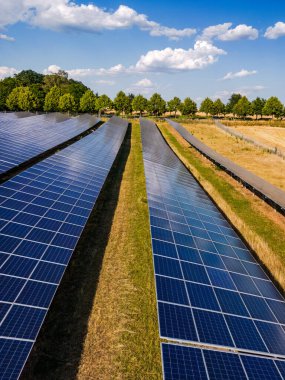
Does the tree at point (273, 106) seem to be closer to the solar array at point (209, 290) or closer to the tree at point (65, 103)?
the tree at point (65, 103)

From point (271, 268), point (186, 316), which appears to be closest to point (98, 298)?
point (186, 316)

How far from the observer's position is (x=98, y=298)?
518 inches

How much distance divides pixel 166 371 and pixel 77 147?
28641 millimetres

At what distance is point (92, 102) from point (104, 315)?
343 feet

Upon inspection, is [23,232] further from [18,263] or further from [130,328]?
[130,328]

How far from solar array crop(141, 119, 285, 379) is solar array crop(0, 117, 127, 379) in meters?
3.59

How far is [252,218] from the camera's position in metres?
23.2

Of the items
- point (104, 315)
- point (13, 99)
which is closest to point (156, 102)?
point (13, 99)

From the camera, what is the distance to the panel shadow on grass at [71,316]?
9781mm

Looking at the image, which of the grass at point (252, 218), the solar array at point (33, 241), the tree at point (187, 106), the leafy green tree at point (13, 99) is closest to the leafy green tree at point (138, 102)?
the tree at point (187, 106)

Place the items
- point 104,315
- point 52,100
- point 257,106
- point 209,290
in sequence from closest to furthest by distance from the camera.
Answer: point 209,290, point 104,315, point 52,100, point 257,106

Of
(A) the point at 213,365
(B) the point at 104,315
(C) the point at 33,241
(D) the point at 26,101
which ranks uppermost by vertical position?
(D) the point at 26,101

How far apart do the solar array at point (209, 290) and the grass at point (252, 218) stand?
105 inches

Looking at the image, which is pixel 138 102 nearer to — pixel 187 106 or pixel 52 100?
pixel 187 106
